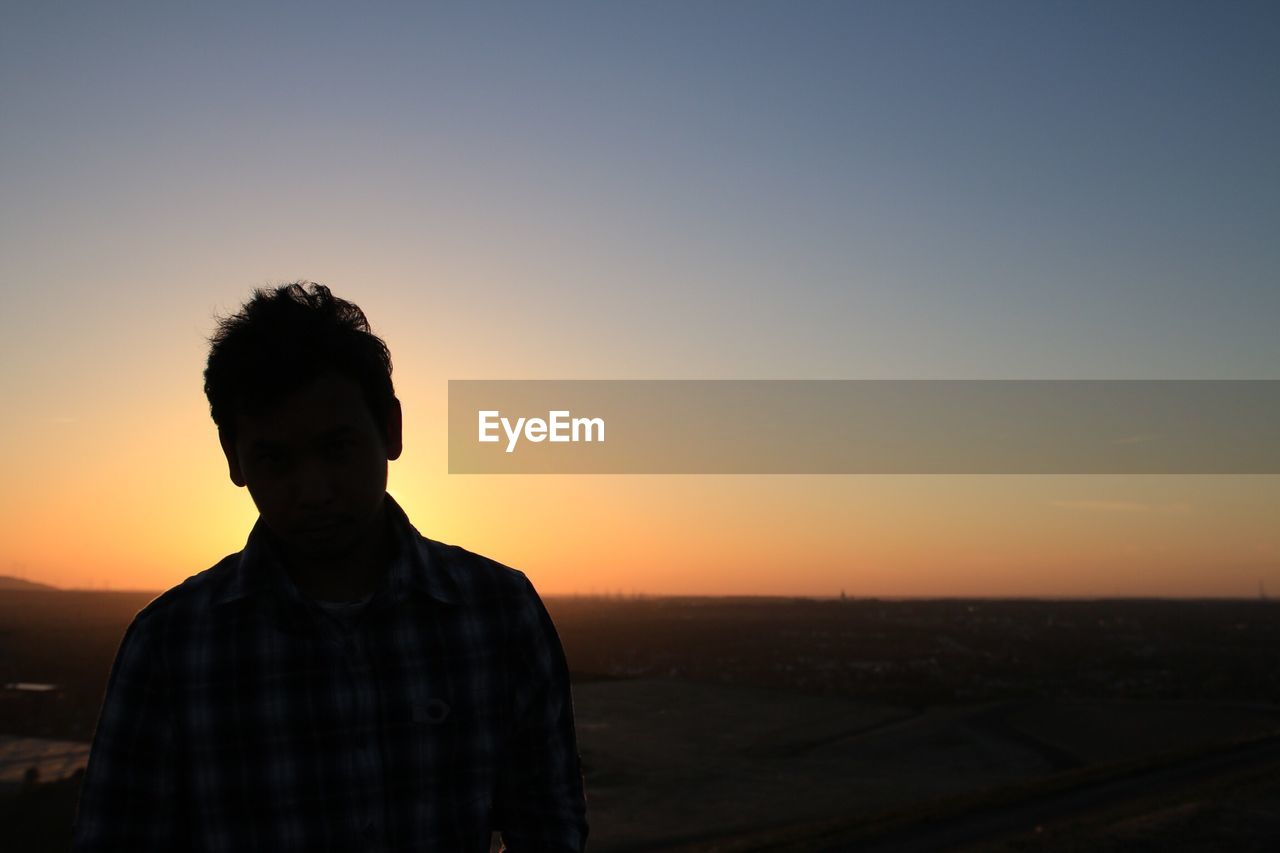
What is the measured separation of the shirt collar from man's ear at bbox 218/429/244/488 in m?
0.10

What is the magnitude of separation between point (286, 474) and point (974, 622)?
171 m

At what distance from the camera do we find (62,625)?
108 meters

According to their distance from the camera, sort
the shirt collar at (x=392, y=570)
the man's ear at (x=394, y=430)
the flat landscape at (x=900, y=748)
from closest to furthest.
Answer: the shirt collar at (x=392, y=570) < the man's ear at (x=394, y=430) < the flat landscape at (x=900, y=748)

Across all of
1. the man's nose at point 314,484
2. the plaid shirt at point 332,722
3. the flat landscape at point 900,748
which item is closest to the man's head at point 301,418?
the man's nose at point 314,484

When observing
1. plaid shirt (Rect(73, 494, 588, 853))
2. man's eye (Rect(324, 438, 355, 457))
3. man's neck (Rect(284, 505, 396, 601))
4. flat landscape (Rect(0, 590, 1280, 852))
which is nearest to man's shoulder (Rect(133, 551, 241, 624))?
plaid shirt (Rect(73, 494, 588, 853))

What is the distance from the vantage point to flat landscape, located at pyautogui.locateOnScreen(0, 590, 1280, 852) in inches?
823

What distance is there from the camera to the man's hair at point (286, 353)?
184 centimetres

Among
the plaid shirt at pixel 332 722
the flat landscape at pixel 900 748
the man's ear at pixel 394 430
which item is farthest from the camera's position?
the flat landscape at pixel 900 748

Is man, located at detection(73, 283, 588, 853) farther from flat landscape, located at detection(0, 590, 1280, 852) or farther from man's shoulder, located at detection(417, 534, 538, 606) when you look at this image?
flat landscape, located at detection(0, 590, 1280, 852)

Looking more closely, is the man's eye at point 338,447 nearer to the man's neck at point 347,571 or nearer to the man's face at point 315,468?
the man's face at point 315,468

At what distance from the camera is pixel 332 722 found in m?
1.72

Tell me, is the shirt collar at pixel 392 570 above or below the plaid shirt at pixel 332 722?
above

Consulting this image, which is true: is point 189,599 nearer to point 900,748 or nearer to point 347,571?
point 347,571

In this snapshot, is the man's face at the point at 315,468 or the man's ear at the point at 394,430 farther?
the man's ear at the point at 394,430
